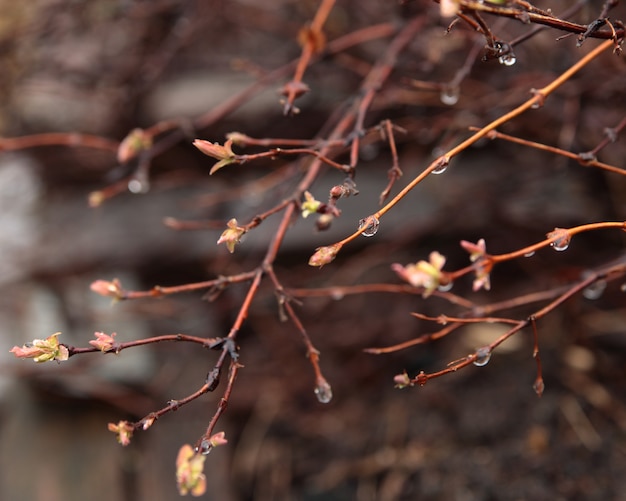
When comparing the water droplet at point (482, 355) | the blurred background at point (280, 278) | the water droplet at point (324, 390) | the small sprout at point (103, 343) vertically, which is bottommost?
the blurred background at point (280, 278)

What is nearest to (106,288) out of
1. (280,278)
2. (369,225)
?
(369,225)

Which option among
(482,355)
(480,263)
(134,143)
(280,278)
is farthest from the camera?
(280,278)

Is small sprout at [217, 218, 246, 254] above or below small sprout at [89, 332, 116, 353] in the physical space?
above

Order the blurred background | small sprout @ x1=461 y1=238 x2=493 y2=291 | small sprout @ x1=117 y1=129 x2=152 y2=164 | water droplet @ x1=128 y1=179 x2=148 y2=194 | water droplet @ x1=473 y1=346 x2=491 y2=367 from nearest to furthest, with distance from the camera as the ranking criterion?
small sprout @ x1=461 y1=238 x2=493 y2=291 < water droplet @ x1=473 y1=346 x2=491 y2=367 < small sprout @ x1=117 y1=129 x2=152 y2=164 < water droplet @ x1=128 y1=179 x2=148 y2=194 < the blurred background

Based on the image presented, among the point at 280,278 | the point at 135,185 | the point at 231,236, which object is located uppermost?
the point at 231,236

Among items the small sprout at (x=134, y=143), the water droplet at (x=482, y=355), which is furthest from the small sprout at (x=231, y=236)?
the small sprout at (x=134, y=143)

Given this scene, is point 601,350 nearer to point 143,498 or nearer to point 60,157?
point 143,498

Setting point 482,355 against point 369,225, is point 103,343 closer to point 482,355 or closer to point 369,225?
point 369,225

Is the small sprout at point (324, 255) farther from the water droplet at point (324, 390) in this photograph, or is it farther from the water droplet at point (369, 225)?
the water droplet at point (324, 390)

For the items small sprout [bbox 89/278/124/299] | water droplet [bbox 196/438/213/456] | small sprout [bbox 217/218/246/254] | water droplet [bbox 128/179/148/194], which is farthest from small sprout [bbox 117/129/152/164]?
water droplet [bbox 196/438/213/456]

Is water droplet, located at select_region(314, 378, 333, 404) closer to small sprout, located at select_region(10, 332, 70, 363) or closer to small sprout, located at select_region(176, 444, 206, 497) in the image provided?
small sprout, located at select_region(176, 444, 206, 497)
